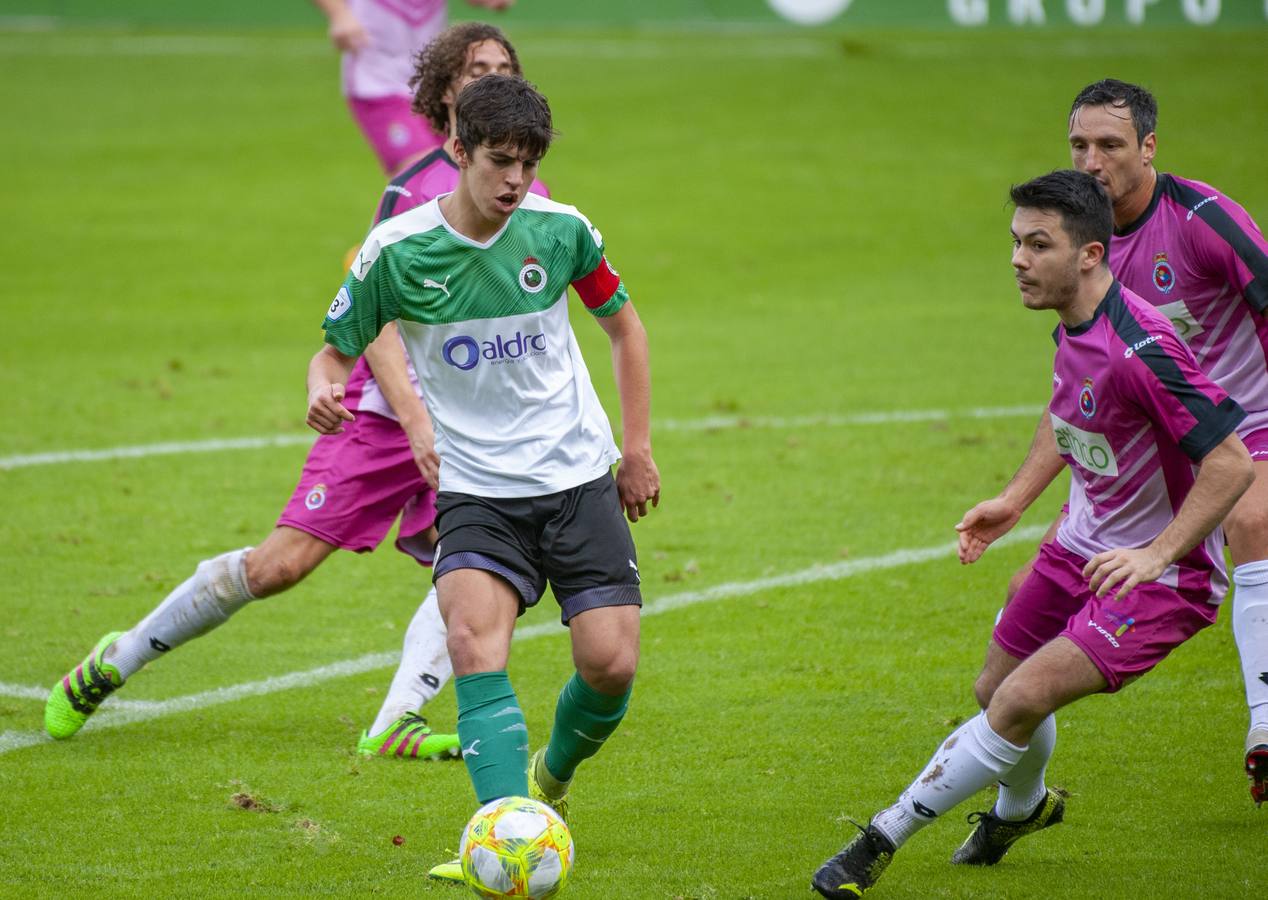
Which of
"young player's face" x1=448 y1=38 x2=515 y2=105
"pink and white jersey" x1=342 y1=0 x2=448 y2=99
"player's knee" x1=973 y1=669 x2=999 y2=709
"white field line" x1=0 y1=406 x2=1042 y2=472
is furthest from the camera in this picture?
"pink and white jersey" x1=342 y1=0 x2=448 y2=99

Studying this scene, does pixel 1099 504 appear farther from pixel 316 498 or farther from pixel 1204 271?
pixel 316 498

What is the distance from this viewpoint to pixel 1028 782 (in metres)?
4.84

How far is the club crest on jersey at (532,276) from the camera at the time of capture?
486cm

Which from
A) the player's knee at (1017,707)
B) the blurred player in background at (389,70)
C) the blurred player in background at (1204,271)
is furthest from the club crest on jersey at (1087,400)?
the blurred player in background at (389,70)

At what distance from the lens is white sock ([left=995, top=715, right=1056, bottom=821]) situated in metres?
4.82

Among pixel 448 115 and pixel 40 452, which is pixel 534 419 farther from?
pixel 40 452

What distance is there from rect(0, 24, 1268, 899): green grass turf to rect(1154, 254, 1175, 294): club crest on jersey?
62.2 inches

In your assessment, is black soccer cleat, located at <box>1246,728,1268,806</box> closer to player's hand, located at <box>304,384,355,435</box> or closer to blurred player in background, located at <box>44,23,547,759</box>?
blurred player in background, located at <box>44,23,547,759</box>

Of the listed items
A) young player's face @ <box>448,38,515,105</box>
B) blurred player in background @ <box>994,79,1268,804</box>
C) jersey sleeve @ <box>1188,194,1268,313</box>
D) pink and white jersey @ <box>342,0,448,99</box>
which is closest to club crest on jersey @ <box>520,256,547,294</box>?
young player's face @ <box>448,38,515,105</box>

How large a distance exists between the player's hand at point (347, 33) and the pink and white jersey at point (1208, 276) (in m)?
5.91

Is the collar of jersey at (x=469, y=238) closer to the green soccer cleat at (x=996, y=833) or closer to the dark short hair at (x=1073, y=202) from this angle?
the dark short hair at (x=1073, y=202)

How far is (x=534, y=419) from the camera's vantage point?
4863mm

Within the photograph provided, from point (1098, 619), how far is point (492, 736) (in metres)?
1.65

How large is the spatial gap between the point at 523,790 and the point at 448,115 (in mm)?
2792
